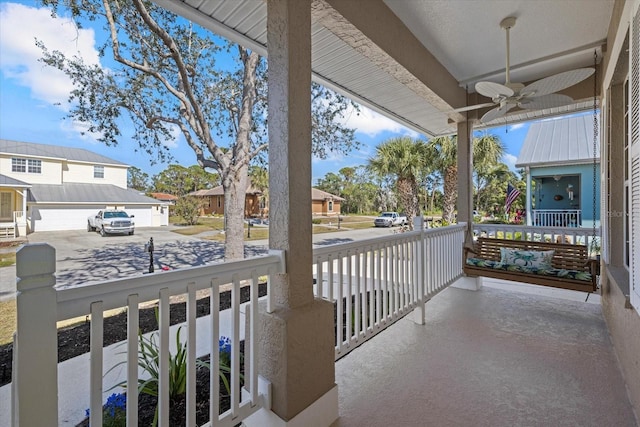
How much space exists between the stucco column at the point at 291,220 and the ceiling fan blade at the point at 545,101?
9.13ft

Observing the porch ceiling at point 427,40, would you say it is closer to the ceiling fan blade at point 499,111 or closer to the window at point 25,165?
the ceiling fan blade at point 499,111

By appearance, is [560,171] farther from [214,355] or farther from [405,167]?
[214,355]

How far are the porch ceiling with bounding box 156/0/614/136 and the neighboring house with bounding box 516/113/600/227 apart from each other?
530cm

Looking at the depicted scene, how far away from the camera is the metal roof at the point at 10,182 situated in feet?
7.28

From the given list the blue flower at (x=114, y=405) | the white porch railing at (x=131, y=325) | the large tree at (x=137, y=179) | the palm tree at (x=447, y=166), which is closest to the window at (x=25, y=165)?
the large tree at (x=137, y=179)

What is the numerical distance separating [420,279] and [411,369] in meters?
1.16

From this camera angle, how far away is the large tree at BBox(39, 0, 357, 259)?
4.24m

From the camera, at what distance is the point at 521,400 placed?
1.90 meters

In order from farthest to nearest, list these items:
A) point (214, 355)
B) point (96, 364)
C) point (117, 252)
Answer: point (117, 252), point (214, 355), point (96, 364)

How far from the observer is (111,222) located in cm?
338

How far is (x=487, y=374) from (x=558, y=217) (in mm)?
9314

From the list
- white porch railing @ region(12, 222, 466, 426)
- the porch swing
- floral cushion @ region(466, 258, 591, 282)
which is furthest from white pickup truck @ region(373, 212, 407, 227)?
white porch railing @ region(12, 222, 466, 426)

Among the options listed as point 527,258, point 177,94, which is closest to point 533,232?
point 527,258

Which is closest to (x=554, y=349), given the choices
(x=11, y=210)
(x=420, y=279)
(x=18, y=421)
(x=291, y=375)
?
(x=420, y=279)
